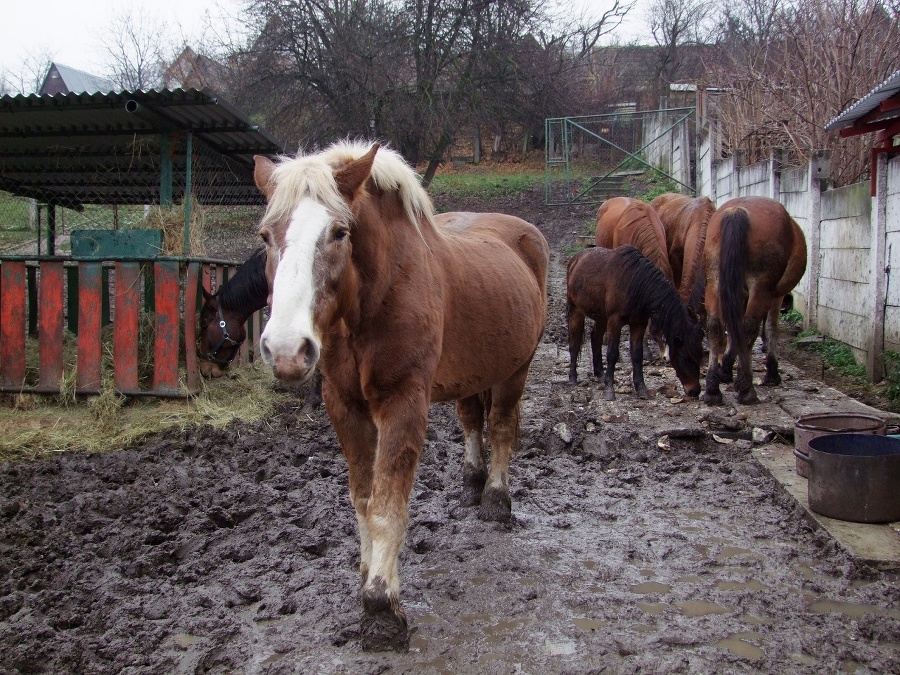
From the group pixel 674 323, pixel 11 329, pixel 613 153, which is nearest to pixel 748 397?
pixel 674 323

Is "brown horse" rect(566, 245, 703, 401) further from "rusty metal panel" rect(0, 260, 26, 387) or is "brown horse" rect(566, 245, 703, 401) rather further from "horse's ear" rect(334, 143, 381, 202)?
"rusty metal panel" rect(0, 260, 26, 387)

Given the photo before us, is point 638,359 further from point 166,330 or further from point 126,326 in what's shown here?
point 126,326

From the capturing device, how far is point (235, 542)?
3.59 meters

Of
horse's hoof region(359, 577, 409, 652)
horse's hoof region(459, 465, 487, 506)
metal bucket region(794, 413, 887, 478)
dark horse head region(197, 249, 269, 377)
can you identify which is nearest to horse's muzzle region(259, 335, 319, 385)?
horse's hoof region(359, 577, 409, 652)

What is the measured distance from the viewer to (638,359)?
7.29 meters

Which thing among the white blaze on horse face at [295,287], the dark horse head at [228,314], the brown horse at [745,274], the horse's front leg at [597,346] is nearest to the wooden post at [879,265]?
the brown horse at [745,274]

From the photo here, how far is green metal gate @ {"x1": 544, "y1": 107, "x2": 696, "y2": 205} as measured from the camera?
18016 millimetres

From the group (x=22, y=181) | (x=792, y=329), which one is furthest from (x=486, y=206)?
(x=22, y=181)

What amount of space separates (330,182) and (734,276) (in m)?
5.04

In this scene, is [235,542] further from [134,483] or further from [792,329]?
[792,329]

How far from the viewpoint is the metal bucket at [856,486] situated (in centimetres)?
360

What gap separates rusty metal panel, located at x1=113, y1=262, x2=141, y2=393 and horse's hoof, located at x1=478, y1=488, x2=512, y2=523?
368cm

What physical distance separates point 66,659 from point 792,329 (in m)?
9.53

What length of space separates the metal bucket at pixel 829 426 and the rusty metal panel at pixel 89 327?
5.61 meters
